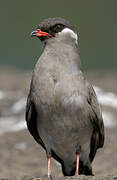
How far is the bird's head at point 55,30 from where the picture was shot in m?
8.27

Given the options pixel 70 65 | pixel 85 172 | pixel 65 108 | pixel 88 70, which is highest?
pixel 70 65

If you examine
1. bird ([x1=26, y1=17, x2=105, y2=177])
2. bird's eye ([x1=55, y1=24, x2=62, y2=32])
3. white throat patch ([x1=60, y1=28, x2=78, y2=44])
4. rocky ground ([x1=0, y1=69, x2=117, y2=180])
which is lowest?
rocky ground ([x1=0, y1=69, x2=117, y2=180])

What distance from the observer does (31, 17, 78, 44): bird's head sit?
27.1ft

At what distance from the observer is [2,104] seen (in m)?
18.7

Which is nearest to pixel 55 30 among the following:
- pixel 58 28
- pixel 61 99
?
pixel 58 28

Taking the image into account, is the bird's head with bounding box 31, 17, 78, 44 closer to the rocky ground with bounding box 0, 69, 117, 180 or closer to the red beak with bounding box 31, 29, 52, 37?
the red beak with bounding box 31, 29, 52, 37

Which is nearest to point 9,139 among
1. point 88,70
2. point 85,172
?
point 85,172

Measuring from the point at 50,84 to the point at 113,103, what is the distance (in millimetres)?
10064

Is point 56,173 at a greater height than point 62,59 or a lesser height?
lesser

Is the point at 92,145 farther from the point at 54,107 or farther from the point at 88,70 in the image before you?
the point at 88,70

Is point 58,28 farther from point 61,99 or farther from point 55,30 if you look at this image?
point 61,99

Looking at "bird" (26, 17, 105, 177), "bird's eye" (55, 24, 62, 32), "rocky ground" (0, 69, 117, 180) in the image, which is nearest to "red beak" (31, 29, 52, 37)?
"bird" (26, 17, 105, 177)

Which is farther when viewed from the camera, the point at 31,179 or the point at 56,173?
the point at 56,173

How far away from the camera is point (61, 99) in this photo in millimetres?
7863
